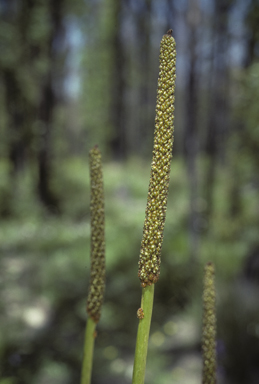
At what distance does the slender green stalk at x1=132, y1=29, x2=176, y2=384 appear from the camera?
3.74 feet

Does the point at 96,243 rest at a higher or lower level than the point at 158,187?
lower

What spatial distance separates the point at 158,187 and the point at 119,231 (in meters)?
8.72

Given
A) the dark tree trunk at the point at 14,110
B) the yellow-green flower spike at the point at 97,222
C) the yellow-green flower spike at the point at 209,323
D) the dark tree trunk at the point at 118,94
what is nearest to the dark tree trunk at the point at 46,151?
the dark tree trunk at the point at 14,110

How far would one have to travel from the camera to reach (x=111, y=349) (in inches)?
199

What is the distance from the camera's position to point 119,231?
985 cm

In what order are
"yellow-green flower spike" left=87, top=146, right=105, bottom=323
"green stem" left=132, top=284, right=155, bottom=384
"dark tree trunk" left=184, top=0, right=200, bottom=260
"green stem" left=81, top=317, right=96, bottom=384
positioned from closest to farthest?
"green stem" left=132, top=284, right=155, bottom=384
"yellow-green flower spike" left=87, top=146, right=105, bottom=323
"green stem" left=81, top=317, right=96, bottom=384
"dark tree trunk" left=184, top=0, right=200, bottom=260

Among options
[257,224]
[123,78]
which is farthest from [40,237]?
[123,78]

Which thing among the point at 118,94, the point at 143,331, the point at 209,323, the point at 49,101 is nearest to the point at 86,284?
the point at 209,323

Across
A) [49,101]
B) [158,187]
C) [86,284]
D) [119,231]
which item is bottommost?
[158,187]

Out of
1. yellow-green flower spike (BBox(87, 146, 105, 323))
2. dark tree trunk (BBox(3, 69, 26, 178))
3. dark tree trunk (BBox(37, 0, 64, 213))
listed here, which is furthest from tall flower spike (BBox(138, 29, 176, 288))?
dark tree trunk (BBox(37, 0, 64, 213))

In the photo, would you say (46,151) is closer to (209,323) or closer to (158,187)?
(209,323)

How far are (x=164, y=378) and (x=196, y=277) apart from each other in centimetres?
263

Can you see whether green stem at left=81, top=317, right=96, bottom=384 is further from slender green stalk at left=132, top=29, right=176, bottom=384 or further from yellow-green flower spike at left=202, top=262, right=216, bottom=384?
yellow-green flower spike at left=202, top=262, right=216, bottom=384

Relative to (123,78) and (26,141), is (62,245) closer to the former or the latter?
(26,141)
